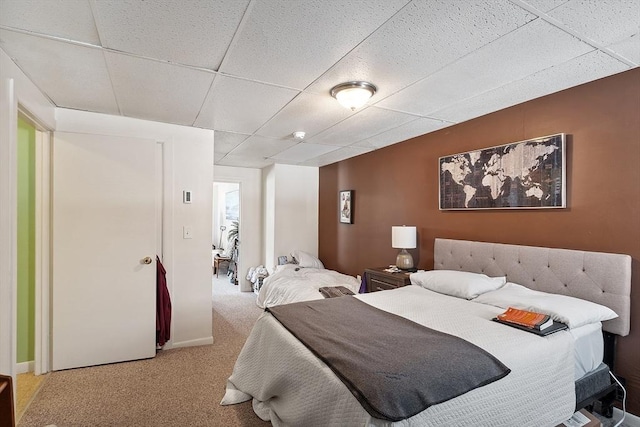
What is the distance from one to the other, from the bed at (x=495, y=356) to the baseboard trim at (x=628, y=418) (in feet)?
0.74

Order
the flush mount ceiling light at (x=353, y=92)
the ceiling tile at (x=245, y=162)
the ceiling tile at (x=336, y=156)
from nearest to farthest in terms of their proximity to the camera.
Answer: the flush mount ceiling light at (x=353, y=92), the ceiling tile at (x=336, y=156), the ceiling tile at (x=245, y=162)

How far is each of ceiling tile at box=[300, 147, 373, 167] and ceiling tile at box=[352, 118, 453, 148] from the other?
246mm

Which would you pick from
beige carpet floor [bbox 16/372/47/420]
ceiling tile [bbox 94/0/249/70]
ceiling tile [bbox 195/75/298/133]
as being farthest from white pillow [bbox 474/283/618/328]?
beige carpet floor [bbox 16/372/47/420]

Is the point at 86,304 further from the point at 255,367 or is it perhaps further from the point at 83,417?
the point at 255,367

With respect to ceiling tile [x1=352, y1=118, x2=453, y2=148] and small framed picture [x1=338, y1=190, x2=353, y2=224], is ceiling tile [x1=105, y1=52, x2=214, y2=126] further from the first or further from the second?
small framed picture [x1=338, y1=190, x2=353, y2=224]

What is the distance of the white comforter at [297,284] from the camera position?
3830 mm

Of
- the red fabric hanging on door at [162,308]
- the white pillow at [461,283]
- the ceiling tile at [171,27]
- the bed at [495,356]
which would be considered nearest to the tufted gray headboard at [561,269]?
the bed at [495,356]

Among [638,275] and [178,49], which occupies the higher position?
[178,49]

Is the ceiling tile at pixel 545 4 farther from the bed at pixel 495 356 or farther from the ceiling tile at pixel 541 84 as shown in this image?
the bed at pixel 495 356

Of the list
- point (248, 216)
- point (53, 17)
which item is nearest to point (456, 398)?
point (53, 17)

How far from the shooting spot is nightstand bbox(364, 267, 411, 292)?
3085 mm

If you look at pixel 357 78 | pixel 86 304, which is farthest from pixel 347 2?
pixel 86 304

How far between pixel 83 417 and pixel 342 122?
3.05 m

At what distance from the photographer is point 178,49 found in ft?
5.75
